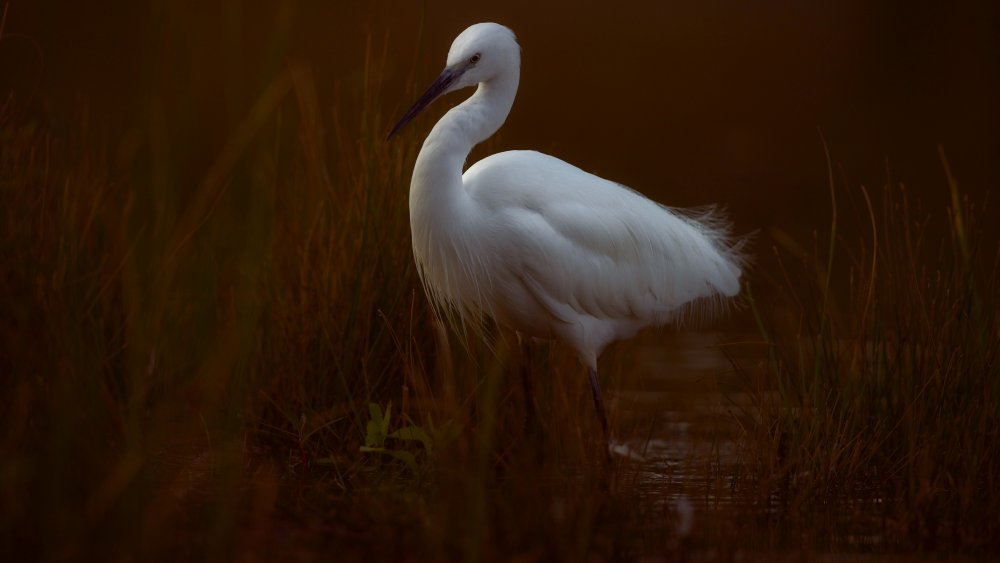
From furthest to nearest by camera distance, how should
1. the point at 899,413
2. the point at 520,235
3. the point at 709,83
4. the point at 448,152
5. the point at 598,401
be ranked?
the point at 709,83 → the point at 598,401 → the point at 520,235 → the point at 448,152 → the point at 899,413

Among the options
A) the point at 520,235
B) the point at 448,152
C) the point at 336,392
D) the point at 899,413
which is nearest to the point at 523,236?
the point at 520,235

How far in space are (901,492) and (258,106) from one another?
7.11 ft

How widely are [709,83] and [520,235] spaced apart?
11.2m

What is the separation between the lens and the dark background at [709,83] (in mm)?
10812

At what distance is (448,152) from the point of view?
13.5ft

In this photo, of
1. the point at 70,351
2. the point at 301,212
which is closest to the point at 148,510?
the point at 70,351

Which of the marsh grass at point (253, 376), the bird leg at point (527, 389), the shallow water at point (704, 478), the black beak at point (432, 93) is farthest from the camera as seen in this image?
→ the bird leg at point (527, 389)

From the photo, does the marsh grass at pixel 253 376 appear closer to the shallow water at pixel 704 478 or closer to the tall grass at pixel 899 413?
the shallow water at pixel 704 478

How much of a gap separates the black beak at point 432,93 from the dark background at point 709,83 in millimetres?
3328

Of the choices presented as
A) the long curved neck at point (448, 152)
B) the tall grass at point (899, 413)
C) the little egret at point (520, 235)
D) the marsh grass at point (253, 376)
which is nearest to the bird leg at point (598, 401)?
the little egret at point (520, 235)

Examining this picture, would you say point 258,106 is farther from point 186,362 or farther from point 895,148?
point 895,148

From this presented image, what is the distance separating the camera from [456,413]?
139 inches

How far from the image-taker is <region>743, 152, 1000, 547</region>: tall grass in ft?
11.6

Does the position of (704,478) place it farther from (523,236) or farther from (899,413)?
(523,236)
